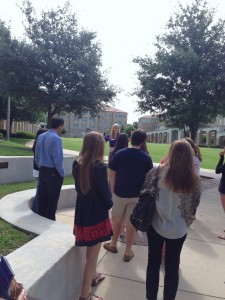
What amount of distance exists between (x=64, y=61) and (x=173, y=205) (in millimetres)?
16304

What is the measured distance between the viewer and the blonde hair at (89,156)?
131 inches

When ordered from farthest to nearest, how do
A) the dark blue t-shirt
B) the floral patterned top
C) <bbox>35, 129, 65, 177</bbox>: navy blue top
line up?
1. <bbox>35, 129, 65, 177</bbox>: navy blue top
2. the dark blue t-shirt
3. the floral patterned top

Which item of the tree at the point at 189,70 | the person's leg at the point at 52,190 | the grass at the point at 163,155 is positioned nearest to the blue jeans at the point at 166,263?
the person's leg at the point at 52,190

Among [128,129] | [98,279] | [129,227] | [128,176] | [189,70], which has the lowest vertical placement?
[98,279]

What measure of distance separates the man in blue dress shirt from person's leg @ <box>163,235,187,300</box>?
2.38 metres

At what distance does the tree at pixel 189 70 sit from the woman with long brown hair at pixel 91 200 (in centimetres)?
933

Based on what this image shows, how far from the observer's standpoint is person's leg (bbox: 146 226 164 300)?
331 centimetres

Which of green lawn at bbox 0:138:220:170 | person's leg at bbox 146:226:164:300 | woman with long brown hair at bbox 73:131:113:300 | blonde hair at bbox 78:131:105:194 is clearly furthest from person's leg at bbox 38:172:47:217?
green lawn at bbox 0:138:220:170

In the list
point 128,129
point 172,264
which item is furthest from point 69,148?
point 172,264

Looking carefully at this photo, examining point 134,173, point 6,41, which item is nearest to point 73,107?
point 6,41

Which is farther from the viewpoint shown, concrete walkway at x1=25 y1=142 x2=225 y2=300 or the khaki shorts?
the khaki shorts

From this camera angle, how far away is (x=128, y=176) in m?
4.54

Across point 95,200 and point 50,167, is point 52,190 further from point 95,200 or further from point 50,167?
point 95,200

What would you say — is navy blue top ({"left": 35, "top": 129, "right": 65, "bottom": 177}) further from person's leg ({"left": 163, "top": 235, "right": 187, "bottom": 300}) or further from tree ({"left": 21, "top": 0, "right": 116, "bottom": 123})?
tree ({"left": 21, "top": 0, "right": 116, "bottom": 123})
